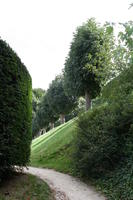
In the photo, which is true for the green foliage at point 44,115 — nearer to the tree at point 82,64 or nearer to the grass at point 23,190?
the tree at point 82,64

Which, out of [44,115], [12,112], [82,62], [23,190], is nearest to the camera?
[23,190]

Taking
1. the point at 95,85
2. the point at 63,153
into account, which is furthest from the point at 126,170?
the point at 95,85

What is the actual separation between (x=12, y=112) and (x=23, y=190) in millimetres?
2538

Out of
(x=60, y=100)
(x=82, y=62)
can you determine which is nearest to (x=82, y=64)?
(x=82, y=62)

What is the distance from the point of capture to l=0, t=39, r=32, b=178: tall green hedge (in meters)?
7.04

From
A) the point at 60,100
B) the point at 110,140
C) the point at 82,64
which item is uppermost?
the point at 82,64

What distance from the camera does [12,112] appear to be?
7.52 m

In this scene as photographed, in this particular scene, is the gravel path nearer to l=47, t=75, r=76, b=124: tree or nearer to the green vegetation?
the green vegetation

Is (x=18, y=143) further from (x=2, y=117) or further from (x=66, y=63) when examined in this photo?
(x=66, y=63)

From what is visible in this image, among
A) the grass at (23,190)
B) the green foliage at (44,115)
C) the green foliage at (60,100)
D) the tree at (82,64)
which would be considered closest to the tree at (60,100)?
the green foliage at (60,100)

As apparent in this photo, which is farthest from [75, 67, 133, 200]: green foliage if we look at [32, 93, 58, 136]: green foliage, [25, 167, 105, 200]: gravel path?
[32, 93, 58, 136]: green foliage

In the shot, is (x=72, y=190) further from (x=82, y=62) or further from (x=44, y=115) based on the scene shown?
(x=44, y=115)

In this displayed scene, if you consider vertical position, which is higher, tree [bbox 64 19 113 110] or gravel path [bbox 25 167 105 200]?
tree [bbox 64 19 113 110]

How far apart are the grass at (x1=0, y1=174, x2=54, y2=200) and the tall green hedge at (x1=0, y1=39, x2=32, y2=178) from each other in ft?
1.62
